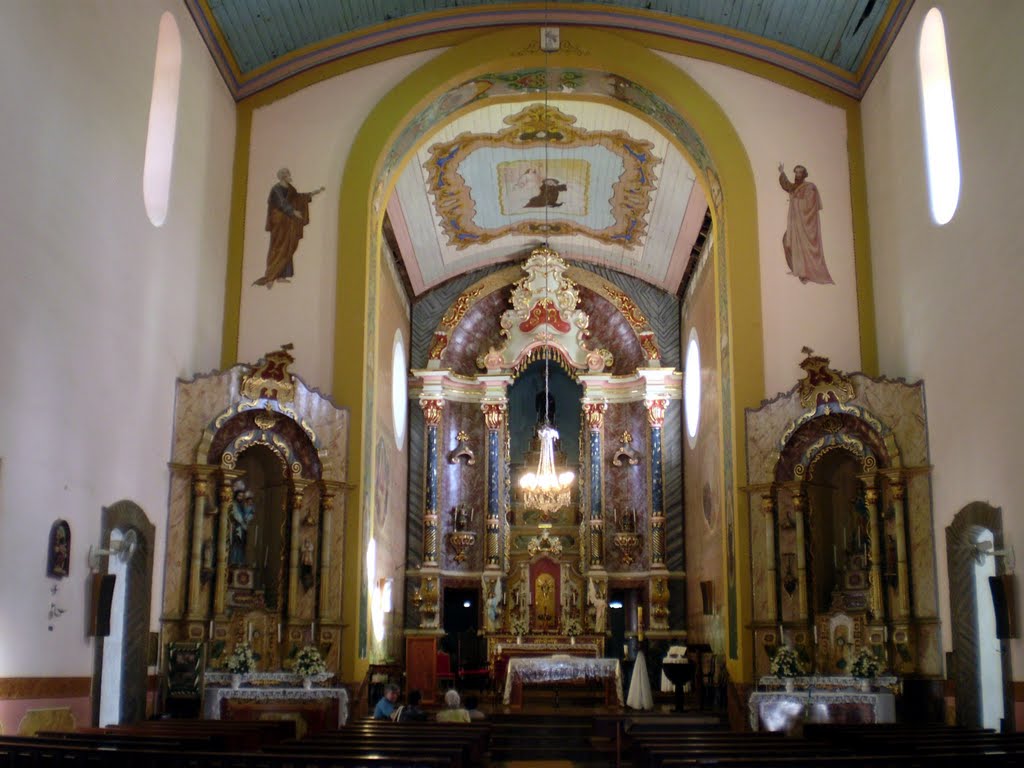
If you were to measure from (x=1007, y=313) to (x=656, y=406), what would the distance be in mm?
12283

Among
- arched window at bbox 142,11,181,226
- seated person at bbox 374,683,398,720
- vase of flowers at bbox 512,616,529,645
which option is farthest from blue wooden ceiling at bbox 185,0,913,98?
vase of flowers at bbox 512,616,529,645

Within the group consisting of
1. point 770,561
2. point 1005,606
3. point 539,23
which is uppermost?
point 539,23

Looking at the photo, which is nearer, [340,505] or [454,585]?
[340,505]

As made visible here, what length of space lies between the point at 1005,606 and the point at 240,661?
7454mm

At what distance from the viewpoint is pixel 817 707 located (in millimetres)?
12070

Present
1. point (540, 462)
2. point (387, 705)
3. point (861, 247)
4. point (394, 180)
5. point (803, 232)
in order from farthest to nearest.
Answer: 1. point (540, 462)
2. point (394, 180)
3. point (803, 232)
4. point (861, 247)
5. point (387, 705)

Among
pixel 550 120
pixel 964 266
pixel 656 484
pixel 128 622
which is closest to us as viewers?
pixel 964 266

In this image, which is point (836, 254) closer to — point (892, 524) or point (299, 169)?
point (892, 524)

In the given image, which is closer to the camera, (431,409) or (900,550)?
(900,550)

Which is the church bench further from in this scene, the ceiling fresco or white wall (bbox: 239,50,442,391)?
the ceiling fresco

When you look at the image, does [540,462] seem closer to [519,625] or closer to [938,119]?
[519,625]

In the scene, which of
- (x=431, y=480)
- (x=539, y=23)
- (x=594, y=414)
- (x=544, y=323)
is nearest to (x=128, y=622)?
(x=539, y=23)

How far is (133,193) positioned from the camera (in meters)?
11.1

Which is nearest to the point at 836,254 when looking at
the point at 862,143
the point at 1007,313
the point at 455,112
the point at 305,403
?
the point at 862,143
